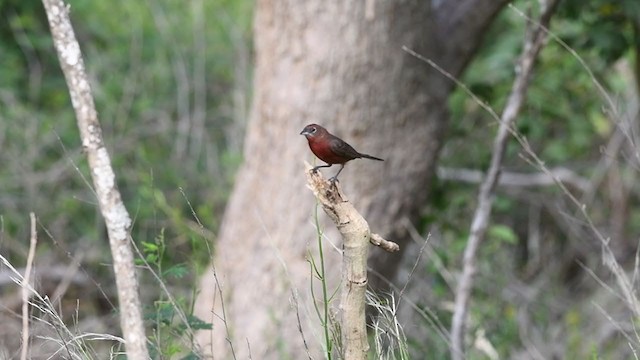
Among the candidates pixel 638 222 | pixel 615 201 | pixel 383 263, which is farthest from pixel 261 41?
pixel 638 222

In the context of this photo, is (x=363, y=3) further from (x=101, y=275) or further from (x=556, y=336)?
(x=101, y=275)

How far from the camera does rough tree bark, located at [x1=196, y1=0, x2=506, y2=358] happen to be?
443 cm

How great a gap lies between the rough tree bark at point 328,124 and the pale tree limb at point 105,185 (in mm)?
1359

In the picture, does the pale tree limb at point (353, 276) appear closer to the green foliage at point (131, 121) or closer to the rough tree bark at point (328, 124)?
the rough tree bark at point (328, 124)

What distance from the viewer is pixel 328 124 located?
4.47 m

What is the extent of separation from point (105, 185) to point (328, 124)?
5.12ft

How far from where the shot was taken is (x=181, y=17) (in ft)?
27.1

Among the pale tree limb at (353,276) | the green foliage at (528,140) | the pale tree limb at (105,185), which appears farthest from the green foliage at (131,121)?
the pale tree limb at (353,276)

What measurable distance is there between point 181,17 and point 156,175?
5.83ft

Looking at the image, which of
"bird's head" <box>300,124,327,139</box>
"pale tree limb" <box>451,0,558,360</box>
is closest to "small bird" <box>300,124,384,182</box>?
"bird's head" <box>300,124,327,139</box>

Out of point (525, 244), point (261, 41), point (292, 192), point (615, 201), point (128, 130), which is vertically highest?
point (261, 41)

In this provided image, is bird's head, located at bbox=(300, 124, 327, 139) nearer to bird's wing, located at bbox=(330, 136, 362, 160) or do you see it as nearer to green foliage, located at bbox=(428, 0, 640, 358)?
bird's wing, located at bbox=(330, 136, 362, 160)

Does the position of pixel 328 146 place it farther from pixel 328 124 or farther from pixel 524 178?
pixel 524 178

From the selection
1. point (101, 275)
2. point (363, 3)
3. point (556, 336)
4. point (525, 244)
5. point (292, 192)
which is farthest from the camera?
point (525, 244)
